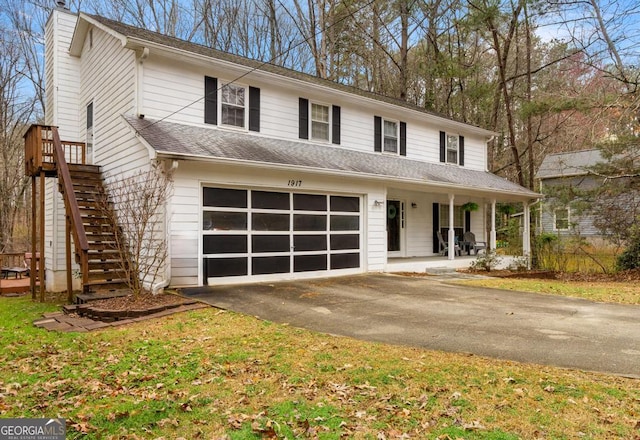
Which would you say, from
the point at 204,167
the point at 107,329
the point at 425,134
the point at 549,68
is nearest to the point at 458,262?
the point at 425,134

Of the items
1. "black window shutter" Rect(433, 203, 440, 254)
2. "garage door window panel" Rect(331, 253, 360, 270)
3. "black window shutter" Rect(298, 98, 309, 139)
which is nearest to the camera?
"garage door window panel" Rect(331, 253, 360, 270)

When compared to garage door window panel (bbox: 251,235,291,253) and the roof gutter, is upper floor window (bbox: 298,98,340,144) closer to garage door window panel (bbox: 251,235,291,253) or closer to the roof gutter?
the roof gutter

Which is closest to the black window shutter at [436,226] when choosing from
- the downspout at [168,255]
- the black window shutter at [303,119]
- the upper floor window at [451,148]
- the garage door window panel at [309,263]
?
the upper floor window at [451,148]

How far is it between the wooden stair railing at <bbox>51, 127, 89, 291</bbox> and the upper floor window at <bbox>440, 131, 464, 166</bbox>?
13353mm

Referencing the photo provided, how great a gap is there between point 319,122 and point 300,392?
1073 cm

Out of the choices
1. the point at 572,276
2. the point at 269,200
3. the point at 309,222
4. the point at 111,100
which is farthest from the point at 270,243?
the point at 572,276

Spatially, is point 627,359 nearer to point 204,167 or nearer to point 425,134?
point 204,167

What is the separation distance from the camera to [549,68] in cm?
2203

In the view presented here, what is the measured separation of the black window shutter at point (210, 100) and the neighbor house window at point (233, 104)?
19 cm

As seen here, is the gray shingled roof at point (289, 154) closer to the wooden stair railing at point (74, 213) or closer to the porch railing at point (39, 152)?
the wooden stair railing at point (74, 213)

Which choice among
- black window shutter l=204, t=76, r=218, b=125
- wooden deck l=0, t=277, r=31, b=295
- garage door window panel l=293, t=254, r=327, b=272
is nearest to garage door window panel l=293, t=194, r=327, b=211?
garage door window panel l=293, t=254, r=327, b=272

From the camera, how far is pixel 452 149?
58.8 feet

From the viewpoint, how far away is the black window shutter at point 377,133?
14.9m

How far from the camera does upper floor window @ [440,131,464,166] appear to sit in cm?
1735
